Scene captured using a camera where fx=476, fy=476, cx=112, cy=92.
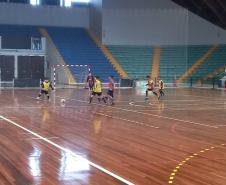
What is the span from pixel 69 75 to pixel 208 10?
1405 cm

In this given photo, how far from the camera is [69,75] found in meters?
37.2

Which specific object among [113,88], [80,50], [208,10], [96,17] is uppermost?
[208,10]

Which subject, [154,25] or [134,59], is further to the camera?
[154,25]

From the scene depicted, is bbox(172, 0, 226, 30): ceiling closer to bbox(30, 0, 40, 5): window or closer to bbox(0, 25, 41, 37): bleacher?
bbox(30, 0, 40, 5): window

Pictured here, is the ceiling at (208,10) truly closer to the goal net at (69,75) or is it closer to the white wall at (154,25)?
the white wall at (154,25)

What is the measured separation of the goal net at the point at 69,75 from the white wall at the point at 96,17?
6266 millimetres

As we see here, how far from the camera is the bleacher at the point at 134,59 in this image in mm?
39844

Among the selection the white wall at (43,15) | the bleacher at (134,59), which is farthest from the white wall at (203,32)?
the white wall at (43,15)

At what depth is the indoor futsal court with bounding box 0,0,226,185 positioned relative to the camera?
898 cm

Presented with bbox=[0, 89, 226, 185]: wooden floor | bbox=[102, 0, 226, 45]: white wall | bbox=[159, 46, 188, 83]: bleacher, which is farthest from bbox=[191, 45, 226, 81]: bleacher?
bbox=[0, 89, 226, 185]: wooden floor

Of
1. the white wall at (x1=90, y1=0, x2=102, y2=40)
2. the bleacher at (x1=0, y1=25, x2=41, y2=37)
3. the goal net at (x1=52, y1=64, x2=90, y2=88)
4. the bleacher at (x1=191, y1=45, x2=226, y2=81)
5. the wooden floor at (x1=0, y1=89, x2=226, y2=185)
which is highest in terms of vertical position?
the white wall at (x1=90, y1=0, x2=102, y2=40)

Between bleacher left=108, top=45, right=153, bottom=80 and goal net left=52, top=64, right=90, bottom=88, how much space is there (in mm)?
4008

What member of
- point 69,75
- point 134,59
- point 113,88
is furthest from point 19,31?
point 113,88

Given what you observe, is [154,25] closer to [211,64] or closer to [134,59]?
[134,59]
